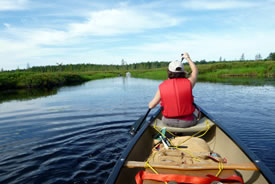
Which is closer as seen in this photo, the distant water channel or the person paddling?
the person paddling

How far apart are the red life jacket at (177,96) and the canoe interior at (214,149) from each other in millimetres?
753

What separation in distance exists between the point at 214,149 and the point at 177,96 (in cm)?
139

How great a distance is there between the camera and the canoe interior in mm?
2551

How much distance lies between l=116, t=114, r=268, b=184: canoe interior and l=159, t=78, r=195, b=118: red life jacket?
75cm

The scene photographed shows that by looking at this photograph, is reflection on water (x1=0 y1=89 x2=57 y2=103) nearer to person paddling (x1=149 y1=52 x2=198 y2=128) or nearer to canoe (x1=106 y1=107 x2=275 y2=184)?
person paddling (x1=149 y1=52 x2=198 y2=128)

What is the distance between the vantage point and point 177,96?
3.93 meters

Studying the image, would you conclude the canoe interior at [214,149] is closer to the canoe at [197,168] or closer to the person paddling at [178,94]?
the canoe at [197,168]

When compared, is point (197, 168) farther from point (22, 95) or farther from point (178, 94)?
point (22, 95)

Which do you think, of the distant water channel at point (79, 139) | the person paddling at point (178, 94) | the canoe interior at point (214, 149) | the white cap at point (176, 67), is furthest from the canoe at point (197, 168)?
the white cap at point (176, 67)

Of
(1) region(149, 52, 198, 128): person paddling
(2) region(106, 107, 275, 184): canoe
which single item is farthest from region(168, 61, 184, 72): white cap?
(2) region(106, 107, 275, 184): canoe

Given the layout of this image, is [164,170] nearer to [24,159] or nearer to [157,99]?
[157,99]

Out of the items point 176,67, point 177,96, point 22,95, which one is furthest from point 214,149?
point 22,95

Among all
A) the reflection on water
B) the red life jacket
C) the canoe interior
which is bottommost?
the reflection on water

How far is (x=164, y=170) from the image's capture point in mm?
2607
